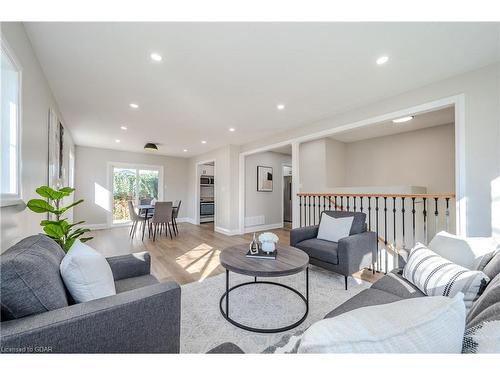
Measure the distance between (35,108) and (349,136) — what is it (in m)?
5.33

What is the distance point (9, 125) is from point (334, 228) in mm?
3262

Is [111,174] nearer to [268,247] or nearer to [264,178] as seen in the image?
[264,178]

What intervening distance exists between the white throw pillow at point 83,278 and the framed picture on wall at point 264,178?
4.94 m

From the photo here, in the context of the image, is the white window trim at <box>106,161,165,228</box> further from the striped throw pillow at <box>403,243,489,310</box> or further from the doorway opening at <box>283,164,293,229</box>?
the striped throw pillow at <box>403,243,489,310</box>

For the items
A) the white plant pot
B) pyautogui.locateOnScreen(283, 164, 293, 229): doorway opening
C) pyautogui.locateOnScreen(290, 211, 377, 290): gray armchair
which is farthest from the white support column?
pyautogui.locateOnScreen(283, 164, 293, 229): doorway opening

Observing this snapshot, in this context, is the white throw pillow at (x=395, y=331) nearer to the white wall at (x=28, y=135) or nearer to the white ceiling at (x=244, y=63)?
the white ceiling at (x=244, y=63)

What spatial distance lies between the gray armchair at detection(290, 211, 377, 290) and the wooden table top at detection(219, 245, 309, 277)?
569 mm

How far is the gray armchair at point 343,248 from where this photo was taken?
226cm

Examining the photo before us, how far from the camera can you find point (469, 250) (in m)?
1.36

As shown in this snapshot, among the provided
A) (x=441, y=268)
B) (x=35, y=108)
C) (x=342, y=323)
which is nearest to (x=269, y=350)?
(x=342, y=323)

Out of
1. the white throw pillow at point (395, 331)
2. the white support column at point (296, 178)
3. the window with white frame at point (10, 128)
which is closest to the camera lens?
the white throw pillow at point (395, 331)

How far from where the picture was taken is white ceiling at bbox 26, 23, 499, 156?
1662mm

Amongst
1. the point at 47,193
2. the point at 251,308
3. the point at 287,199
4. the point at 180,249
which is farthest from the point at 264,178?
the point at 47,193

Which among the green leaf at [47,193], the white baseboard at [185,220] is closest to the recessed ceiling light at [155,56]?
the green leaf at [47,193]
